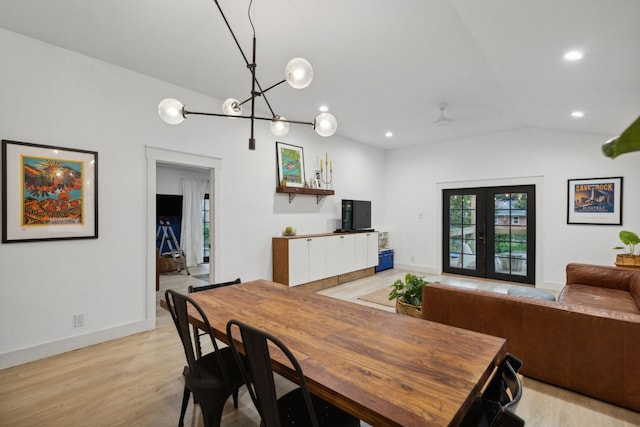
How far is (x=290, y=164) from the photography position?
505 cm

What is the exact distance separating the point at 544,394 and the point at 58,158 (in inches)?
179

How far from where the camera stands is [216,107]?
4.07m

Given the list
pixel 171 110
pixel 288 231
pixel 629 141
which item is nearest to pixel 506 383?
pixel 629 141

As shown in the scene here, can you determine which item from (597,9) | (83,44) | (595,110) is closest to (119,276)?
(83,44)

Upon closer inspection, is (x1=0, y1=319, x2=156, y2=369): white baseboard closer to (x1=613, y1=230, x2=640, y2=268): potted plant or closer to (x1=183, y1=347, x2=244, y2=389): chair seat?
(x1=183, y1=347, x2=244, y2=389): chair seat

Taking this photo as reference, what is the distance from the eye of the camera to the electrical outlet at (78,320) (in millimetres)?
2918

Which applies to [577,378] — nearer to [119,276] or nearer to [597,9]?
[597,9]

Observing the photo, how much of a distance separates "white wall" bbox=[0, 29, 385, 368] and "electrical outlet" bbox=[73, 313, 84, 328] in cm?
3

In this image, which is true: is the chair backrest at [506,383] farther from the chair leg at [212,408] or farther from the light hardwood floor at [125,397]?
the chair leg at [212,408]

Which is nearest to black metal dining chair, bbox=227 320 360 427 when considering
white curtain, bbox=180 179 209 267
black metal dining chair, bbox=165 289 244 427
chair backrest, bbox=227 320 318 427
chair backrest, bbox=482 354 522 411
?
chair backrest, bbox=227 320 318 427

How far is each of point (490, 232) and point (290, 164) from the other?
4.04m

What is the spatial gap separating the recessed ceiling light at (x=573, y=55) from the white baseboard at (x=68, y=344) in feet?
15.9

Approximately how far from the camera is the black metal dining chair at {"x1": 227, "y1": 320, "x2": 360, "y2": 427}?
101cm

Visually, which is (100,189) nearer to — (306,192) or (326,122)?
(326,122)
